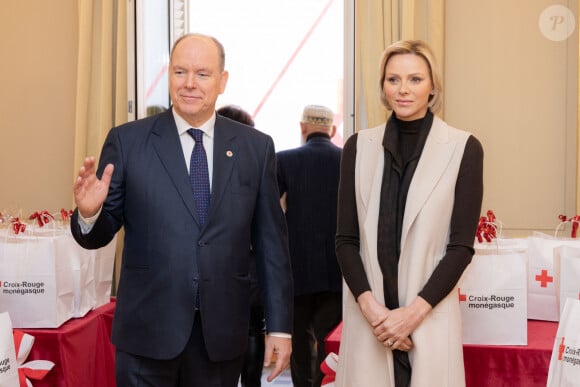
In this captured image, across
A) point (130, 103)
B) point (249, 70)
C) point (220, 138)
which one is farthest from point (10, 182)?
point (220, 138)

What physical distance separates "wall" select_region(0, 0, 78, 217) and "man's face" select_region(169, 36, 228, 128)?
311 centimetres

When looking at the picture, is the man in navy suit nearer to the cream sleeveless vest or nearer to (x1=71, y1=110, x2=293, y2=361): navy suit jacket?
(x1=71, y1=110, x2=293, y2=361): navy suit jacket

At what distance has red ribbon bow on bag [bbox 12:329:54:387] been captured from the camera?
264 cm

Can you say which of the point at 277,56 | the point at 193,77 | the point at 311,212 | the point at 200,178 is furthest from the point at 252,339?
the point at 277,56

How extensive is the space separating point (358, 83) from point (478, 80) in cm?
69

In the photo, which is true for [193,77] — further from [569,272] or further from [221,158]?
[569,272]

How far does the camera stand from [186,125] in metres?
1.92

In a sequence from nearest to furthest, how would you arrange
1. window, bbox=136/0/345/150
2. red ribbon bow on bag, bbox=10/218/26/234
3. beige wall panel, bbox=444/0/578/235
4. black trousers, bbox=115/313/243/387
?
black trousers, bbox=115/313/243/387
red ribbon bow on bag, bbox=10/218/26/234
beige wall panel, bbox=444/0/578/235
window, bbox=136/0/345/150

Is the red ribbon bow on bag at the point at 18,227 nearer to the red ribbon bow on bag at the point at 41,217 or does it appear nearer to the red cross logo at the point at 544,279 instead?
the red ribbon bow on bag at the point at 41,217

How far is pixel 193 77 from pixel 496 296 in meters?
1.22

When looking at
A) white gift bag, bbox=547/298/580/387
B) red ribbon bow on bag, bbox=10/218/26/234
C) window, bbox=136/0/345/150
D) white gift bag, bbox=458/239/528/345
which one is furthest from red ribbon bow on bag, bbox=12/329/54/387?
window, bbox=136/0/345/150

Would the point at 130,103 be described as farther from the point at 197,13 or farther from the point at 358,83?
the point at 197,13

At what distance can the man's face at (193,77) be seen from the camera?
6.10ft

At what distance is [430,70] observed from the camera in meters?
2.12
